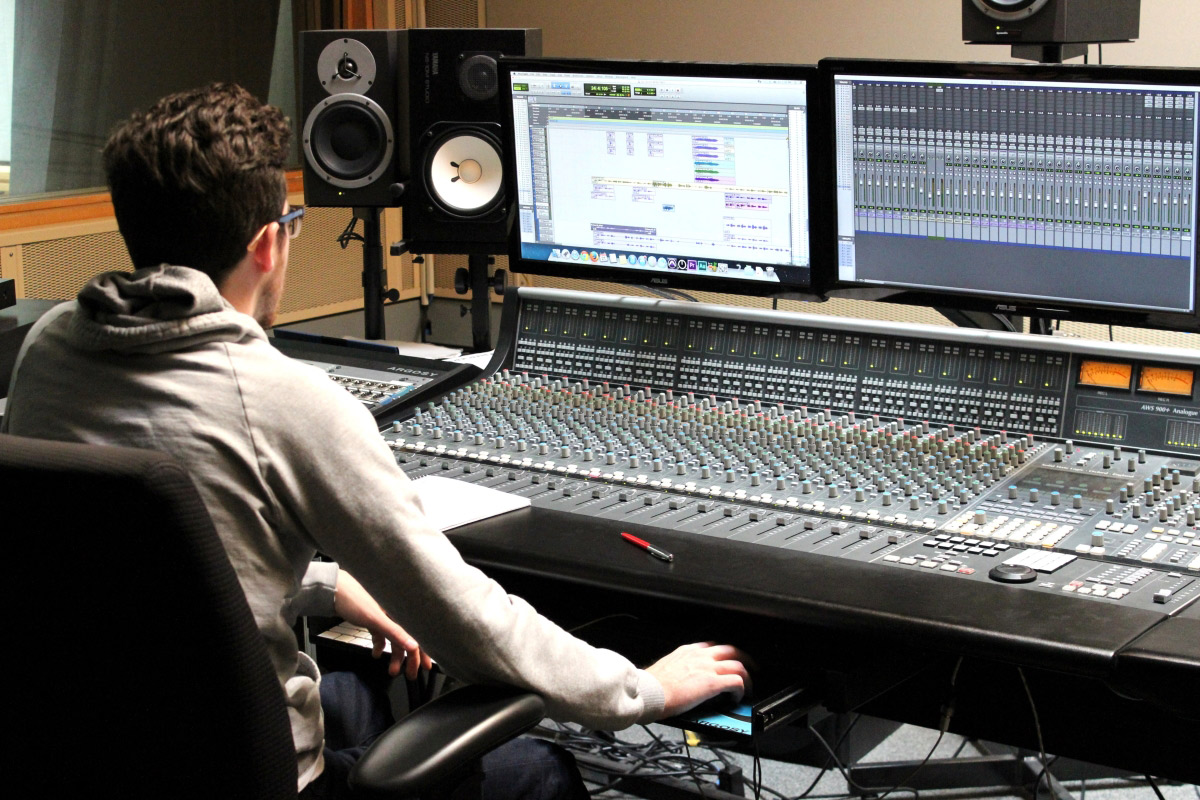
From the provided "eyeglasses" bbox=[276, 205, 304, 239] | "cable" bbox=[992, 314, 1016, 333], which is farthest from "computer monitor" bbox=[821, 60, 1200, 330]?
"eyeglasses" bbox=[276, 205, 304, 239]

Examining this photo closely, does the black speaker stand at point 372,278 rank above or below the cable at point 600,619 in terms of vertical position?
above

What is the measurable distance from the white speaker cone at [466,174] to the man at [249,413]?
1.41 metres

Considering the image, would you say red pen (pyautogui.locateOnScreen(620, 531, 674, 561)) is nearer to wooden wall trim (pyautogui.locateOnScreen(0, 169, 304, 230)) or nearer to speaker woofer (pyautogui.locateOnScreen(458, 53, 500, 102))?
speaker woofer (pyautogui.locateOnScreen(458, 53, 500, 102))

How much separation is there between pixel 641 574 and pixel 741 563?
12 cm

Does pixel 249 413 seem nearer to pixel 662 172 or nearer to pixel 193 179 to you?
pixel 193 179

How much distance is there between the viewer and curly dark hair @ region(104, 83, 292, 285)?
1228 millimetres

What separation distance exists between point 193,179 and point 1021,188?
1.18 m

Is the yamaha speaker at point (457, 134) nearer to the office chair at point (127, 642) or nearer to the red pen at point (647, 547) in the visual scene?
the red pen at point (647, 547)

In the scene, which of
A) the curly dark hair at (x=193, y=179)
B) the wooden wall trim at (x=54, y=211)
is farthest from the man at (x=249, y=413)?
the wooden wall trim at (x=54, y=211)

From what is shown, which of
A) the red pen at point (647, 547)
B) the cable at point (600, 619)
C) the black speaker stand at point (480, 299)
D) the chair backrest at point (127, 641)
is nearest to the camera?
the chair backrest at point (127, 641)

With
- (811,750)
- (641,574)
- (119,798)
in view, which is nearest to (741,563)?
(641,574)

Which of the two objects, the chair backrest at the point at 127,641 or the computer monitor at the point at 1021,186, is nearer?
the chair backrest at the point at 127,641

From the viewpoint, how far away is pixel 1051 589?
55.9 inches

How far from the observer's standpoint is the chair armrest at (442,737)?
3.71ft
